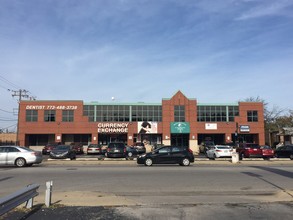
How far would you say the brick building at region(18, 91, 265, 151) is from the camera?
59406mm

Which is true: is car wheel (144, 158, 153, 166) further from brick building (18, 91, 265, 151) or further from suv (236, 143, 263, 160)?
brick building (18, 91, 265, 151)

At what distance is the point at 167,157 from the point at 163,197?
12.6 meters

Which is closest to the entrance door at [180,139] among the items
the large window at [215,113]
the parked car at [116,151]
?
the large window at [215,113]

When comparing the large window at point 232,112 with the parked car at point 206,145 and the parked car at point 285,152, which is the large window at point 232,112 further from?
the parked car at point 285,152

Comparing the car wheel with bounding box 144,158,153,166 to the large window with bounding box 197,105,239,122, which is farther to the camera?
the large window with bounding box 197,105,239,122

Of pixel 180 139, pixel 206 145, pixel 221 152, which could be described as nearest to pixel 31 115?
pixel 180 139

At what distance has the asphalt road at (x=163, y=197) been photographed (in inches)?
312

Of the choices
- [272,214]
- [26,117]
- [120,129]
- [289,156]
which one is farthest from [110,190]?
[26,117]

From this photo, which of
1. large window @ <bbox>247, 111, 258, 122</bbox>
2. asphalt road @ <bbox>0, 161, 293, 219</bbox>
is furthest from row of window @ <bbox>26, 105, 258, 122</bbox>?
asphalt road @ <bbox>0, 161, 293, 219</bbox>

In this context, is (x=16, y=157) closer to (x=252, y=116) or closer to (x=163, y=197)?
(x=163, y=197)

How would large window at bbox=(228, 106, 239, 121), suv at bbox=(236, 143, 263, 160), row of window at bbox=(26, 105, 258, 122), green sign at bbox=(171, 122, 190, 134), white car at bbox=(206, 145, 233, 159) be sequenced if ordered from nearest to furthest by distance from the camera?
suv at bbox=(236, 143, 263, 160), white car at bbox=(206, 145, 233, 159), row of window at bbox=(26, 105, 258, 122), green sign at bbox=(171, 122, 190, 134), large window at bbox=(228, 106, 239, 121)

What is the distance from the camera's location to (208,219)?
7.52 metres

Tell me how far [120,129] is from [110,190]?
48.0 metres

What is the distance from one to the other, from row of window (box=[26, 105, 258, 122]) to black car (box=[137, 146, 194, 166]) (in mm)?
36924
